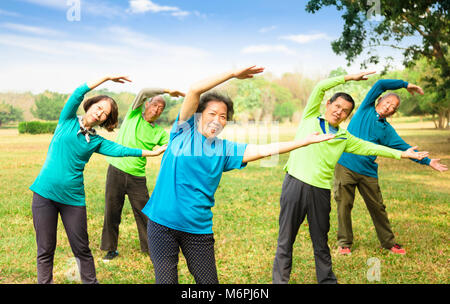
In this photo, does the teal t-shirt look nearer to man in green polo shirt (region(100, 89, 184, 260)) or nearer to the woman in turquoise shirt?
the woman in turquoise shirt

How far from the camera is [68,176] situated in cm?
371

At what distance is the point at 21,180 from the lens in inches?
495

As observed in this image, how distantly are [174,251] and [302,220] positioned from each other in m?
1.87

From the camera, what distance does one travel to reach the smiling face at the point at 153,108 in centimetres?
518

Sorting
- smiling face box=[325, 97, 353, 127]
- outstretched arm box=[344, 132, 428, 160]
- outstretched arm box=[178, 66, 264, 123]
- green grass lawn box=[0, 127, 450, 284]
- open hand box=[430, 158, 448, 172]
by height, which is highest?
outstretched arm box=[178, 66, 264, 123]

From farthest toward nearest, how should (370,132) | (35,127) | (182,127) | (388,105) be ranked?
(35,127)
(370,132)
(388,105)
(182,127)

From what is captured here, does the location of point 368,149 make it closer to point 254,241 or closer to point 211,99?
point 211,99

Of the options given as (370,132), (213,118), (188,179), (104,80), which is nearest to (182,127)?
(213,118)

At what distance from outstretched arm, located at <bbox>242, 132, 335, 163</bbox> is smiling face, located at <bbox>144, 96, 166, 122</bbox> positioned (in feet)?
8.60

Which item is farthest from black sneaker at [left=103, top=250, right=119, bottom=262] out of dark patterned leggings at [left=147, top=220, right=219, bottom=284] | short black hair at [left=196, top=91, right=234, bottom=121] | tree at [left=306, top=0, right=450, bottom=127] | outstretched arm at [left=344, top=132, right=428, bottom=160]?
tree at [left=306, top=0, right=450, bottom=127]

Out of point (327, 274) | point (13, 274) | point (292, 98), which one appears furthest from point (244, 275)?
point (292, 98)

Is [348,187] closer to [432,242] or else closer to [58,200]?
[432,242]

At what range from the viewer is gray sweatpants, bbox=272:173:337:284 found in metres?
4.07

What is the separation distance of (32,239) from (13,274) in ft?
4.70
